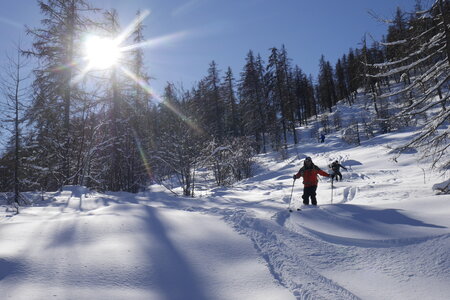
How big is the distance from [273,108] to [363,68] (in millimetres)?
26070

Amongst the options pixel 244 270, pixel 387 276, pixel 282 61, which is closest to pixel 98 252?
pixel 244 270

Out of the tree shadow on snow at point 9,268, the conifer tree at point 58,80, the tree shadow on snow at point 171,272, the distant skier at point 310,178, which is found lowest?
the tree shadow on snow at point 171,272

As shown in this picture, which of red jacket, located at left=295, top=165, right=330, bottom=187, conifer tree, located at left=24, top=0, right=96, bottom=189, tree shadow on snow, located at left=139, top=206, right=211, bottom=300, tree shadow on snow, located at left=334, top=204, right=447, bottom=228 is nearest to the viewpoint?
tree shadow on snow, located at left=139, top=206, right=211, bottom=300

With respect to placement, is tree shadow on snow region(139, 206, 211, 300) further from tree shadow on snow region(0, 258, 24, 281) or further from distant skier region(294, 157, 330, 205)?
distant skier region(294, 157, 330, 205)

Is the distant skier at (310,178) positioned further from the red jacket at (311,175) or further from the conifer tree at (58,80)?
the conifer tree at (58,80)

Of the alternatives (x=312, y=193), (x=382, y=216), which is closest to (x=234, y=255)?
(x=382, y=216)

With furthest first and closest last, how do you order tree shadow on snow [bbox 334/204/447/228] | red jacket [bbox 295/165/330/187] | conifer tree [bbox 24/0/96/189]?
conifer tree [bbox 24/0/96/189]
red jacket [bbox 295/165/330/187]
tree shadow on snow [bbox 334/204/447/228]

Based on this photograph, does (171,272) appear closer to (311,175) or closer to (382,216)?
(382,216)

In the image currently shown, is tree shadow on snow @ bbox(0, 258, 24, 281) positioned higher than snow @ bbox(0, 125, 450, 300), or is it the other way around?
tree shadow on snow @ bbox(0, 258, 24, 281)

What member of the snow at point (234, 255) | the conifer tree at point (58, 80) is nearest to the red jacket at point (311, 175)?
the snow at point (234, 255)

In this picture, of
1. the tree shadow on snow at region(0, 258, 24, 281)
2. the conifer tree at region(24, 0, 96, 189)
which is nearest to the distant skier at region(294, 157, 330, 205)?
the tree shadow on snow at region(0, 258, 24, 281)

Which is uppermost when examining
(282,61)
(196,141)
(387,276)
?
(282,61)

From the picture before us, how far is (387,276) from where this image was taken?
2.72 meters

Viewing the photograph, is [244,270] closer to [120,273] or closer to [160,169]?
[120,273]
